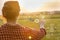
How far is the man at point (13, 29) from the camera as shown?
1.00 metres

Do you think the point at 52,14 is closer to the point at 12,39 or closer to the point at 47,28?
the point at 47,28

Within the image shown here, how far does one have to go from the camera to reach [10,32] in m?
1.00

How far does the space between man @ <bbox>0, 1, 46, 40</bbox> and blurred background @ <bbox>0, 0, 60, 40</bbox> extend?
130 mm

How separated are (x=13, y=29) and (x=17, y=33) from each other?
1.1 inches

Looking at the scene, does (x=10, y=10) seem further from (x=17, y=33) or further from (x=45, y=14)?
(x=45, y=14)

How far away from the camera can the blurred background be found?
3.82ft

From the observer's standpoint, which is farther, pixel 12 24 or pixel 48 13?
pixel 48 13

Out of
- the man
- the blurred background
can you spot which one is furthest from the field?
the man

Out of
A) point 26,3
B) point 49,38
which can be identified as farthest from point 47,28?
point 26,3

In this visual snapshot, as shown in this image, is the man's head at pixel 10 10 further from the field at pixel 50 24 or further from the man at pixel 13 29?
the field at pixel 50 24

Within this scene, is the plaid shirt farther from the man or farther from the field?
the field

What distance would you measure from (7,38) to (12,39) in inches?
1.0

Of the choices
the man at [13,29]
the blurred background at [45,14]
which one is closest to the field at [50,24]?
the blurred background at [45,14]

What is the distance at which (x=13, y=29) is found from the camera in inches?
39.7
